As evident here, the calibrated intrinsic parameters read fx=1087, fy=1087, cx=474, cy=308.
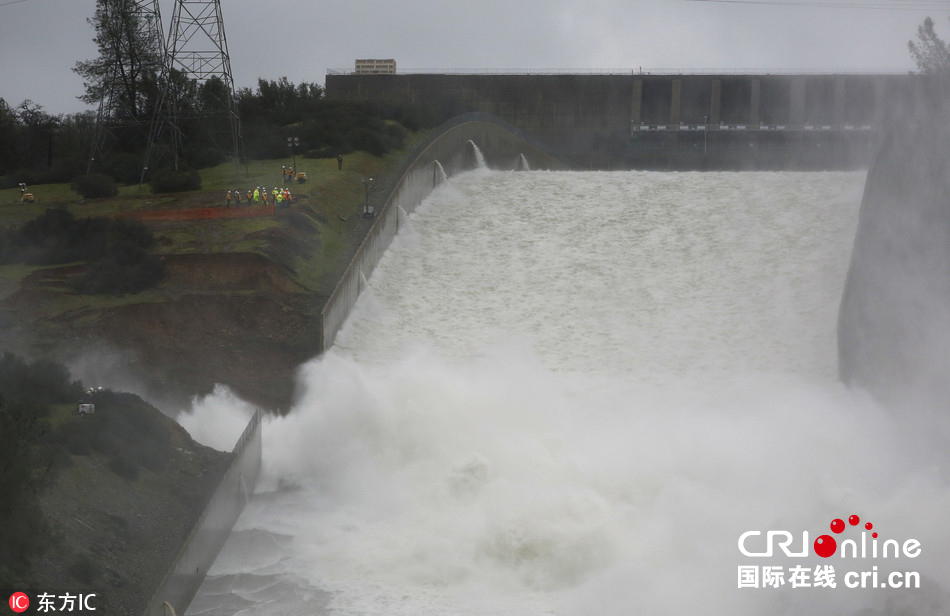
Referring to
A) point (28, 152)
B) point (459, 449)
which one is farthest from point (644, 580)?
point (28, 152)

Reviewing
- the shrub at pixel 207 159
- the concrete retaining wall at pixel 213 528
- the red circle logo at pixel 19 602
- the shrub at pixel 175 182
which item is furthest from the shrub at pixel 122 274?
the red circle logo at pixel 19 602

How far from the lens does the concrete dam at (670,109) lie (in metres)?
60.2

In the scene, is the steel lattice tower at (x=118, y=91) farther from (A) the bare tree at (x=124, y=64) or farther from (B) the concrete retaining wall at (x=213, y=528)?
(B) the concrete retaining wall at (x=213, y=528)

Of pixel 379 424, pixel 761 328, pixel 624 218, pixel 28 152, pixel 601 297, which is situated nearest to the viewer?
pixel 379 424

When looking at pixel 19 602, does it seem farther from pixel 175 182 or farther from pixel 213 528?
pixel 175 182

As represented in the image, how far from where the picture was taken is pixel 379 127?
46.1 m

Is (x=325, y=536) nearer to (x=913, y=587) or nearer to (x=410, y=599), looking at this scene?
(x=410, y=599)

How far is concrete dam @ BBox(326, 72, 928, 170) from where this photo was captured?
60.2 metres

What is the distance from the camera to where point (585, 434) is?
2295cm

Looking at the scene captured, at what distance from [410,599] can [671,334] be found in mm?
13631

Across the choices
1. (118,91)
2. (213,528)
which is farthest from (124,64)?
(213,528)

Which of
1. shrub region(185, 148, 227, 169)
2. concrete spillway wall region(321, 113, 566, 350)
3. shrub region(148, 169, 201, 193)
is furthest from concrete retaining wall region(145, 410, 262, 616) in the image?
shrub region(185, 148, 227, 169)

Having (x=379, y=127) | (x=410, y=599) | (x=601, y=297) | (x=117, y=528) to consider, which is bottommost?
(x=410, y=599)

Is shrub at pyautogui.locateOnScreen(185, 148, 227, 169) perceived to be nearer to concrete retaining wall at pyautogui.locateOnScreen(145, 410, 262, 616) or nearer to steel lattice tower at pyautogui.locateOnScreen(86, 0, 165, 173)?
steel lattice tower at pyautogui.locateOnScreen(86, 0, 165, 173)
